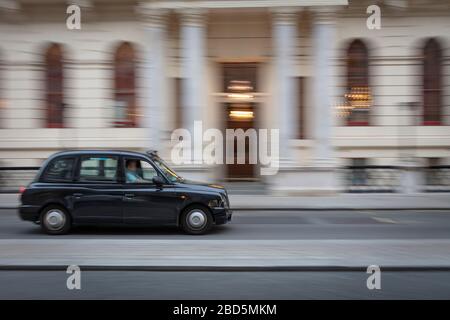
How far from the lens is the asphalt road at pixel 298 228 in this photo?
10.0m

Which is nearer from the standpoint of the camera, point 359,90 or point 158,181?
point 158,181

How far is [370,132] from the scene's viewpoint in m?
19.2

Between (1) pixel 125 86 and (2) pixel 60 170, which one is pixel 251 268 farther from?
(1) pixel 125 86

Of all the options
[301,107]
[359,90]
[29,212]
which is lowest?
[29,212]

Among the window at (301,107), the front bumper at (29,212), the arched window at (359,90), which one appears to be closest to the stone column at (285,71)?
the window at (301,107)

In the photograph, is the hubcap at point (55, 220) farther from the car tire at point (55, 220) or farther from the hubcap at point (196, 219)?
the hubcap at point (196, 219)

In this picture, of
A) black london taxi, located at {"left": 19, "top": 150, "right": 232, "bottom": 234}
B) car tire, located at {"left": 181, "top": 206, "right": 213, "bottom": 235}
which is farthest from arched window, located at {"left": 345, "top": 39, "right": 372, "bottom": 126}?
car tire, located at {"left": 181, "top": 206, "right": 213, "bottom": 235}

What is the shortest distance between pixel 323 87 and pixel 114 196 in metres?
9.72

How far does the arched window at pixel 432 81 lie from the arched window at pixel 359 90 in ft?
7.02

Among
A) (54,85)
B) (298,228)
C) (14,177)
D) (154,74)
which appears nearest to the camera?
(298,228)

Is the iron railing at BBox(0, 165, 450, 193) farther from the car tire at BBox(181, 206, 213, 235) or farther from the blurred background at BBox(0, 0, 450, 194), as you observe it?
the car tire at BBox(181, 206, 213, 235)

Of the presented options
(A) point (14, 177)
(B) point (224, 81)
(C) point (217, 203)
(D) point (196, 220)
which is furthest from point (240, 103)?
(D) point (196, 220)

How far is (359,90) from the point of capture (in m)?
19.4
